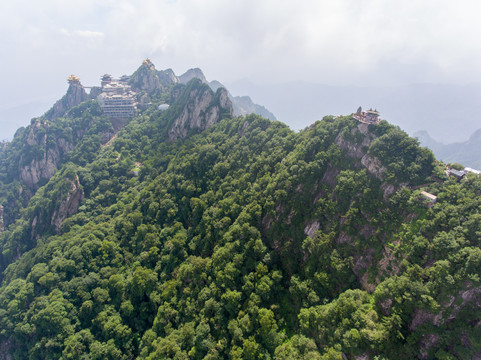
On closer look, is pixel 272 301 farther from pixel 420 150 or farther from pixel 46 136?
pixel 46 136

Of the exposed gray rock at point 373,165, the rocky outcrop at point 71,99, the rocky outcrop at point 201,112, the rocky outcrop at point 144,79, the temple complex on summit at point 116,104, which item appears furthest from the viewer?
the rocky outcrop at point 144,79

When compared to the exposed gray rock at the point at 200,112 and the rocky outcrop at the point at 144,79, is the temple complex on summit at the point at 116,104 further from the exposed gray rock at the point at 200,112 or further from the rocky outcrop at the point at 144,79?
the exposed gray rock at the point at 200,112

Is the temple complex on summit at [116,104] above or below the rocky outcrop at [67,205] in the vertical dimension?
above

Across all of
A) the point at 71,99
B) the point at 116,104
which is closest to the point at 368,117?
the point at 116,104

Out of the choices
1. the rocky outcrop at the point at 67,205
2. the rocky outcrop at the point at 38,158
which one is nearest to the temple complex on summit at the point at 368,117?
the rocky outcrop at the point at 67,205

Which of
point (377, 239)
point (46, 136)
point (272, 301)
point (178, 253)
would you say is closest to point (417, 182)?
point (377, 239)

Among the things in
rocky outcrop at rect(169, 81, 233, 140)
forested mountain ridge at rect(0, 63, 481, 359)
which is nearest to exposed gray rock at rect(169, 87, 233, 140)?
rocky outcrop at rect(169, 81, 233, 140)
